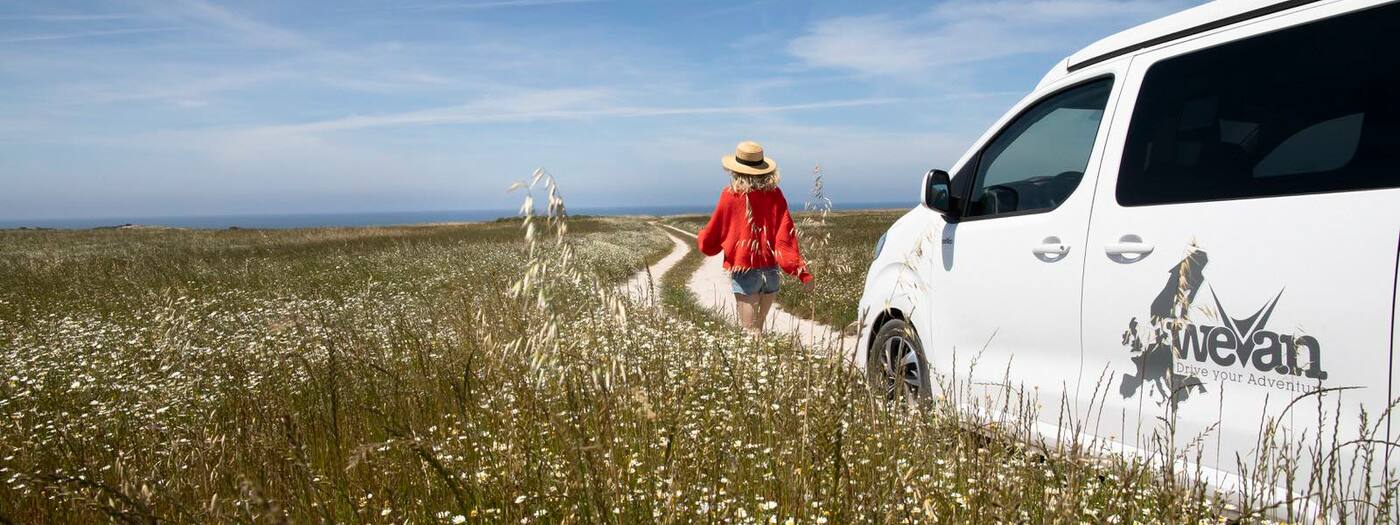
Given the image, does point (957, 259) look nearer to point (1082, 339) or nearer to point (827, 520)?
point (1082, 339)

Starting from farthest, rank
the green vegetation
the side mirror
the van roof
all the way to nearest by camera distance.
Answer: the side mirror → the green vegetation → the van roof

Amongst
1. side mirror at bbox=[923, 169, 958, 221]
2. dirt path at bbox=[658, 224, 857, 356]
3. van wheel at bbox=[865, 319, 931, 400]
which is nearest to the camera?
side mirror at bbox=[923, 169, 958, 221]

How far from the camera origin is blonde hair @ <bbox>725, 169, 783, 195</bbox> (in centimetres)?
688

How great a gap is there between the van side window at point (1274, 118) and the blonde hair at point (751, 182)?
156 inches

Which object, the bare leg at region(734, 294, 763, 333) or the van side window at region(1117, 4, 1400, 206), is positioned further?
the bare leg at region(734, 294, 763, 333)

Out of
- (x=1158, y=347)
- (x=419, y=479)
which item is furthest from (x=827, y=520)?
(x=419, y=479)

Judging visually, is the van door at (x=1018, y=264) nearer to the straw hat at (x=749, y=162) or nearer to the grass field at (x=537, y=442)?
the grass field at (x=537, y=442)

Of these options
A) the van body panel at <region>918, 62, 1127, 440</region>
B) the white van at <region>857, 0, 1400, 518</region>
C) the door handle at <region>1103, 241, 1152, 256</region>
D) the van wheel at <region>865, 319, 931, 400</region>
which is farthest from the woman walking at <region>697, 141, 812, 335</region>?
the door handle at <region>1103, 241, 1152, 256</region>

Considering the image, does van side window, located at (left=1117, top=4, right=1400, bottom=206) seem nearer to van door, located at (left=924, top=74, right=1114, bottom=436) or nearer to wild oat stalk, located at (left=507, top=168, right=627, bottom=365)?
van door, located at (left=924, top=74, right=1114, bottom=436)

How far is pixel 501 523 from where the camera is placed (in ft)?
8.68

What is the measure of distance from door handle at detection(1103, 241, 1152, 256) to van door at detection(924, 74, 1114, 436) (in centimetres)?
15

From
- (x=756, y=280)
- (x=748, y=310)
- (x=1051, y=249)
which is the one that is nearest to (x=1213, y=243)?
(x=1051, y=249)

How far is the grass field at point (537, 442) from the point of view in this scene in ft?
7.48

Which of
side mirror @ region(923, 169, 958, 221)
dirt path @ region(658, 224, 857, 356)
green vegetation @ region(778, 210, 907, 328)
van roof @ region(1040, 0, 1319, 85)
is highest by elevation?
van roof @ region(1040, 0, 1319, 85)
